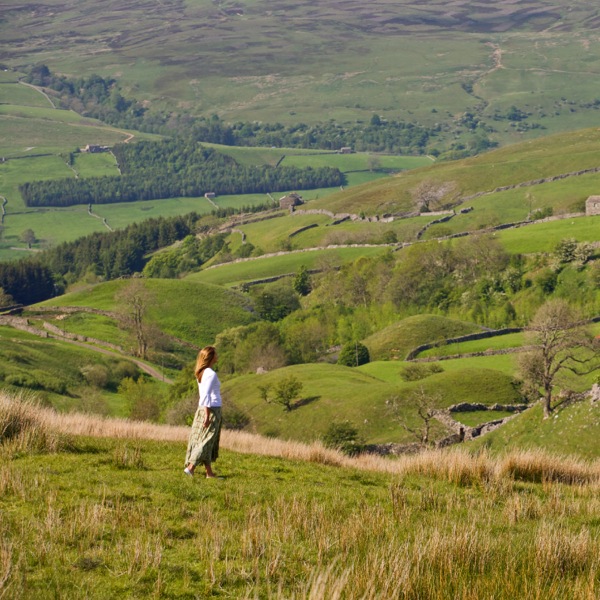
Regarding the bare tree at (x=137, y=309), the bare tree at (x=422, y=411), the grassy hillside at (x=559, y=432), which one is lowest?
the bare tree at (x=137, y=309)

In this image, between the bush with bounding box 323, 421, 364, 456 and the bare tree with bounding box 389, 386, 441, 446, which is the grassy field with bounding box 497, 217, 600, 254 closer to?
the bare tree with bounding box 389, 386, 441, 446

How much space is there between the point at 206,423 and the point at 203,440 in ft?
1.26

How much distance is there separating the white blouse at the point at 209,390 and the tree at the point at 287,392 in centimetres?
6739

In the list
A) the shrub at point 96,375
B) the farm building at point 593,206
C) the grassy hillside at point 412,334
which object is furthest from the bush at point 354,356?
the farm building at point 593,206

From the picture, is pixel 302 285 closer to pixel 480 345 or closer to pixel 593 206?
pixel 593 206

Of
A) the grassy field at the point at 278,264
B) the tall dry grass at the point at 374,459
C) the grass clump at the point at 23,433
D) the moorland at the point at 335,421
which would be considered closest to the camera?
the moorland at the point at 335,421

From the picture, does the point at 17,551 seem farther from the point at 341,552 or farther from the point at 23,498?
the point at 341,552

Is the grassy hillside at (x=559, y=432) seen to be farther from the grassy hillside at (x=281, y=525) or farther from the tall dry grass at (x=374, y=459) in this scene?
the grassy hillside at (x=281, y=525)

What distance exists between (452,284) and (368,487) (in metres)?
123

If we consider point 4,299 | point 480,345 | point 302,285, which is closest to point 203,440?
point 480,345

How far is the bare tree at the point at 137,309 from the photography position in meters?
138

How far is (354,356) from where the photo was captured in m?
116

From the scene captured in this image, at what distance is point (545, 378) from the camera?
6284cm

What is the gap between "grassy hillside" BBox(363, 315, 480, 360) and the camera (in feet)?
377
